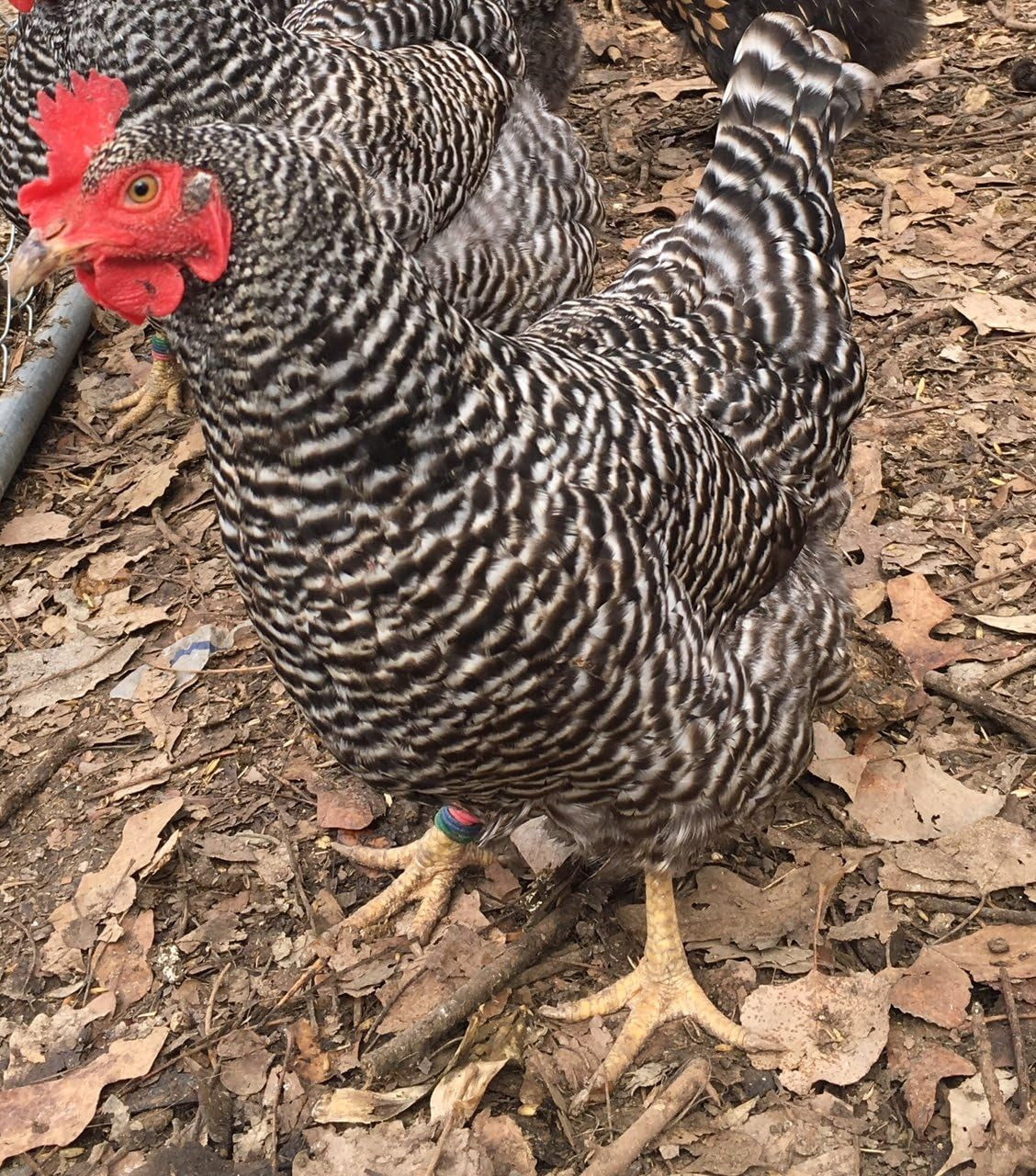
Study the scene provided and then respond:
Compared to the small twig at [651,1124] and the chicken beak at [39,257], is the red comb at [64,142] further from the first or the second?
the small twig at [651,1124]

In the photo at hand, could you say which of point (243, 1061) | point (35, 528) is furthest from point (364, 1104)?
point (35, 528)

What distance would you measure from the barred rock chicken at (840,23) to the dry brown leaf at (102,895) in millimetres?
4485

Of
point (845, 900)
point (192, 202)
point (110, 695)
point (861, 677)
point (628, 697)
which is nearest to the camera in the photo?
point (192, 202)

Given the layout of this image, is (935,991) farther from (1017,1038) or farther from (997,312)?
(997,312)

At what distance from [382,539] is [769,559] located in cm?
122

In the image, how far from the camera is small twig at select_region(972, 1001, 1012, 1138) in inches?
112

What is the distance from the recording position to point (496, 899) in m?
3.68

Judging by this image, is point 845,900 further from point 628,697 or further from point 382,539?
point 382,539

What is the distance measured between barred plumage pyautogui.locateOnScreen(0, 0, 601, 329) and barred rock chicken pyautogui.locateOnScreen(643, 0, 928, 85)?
1276mm

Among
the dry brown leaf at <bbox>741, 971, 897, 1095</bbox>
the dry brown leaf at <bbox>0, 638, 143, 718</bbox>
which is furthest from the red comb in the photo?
the dry brown leaf at <bbox>741, 971, 897, 1095</bbox>

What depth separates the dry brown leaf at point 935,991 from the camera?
123 inches

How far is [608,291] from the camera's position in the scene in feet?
12.1

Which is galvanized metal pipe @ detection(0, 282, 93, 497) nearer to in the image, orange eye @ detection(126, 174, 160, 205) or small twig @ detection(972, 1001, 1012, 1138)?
orange eye @ detection(126, 174, 160, 205)

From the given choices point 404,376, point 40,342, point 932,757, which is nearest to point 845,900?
point 932,757
